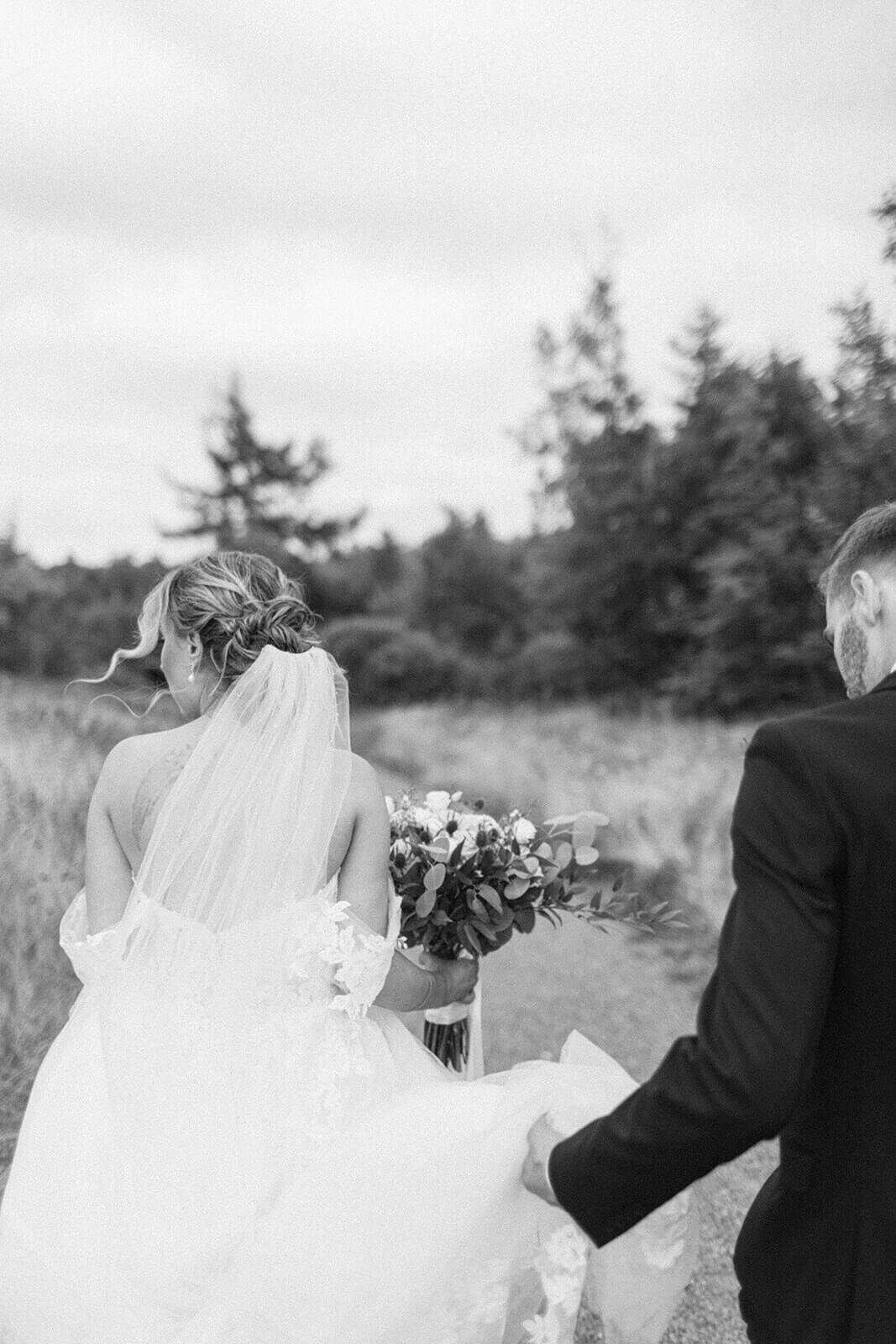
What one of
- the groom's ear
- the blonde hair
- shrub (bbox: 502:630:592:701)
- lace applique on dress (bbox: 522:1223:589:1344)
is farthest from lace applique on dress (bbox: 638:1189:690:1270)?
shrub (bbox: 502:630:592:701)

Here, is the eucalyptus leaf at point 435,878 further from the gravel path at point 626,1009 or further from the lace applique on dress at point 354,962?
the gravel path at point 626,1009

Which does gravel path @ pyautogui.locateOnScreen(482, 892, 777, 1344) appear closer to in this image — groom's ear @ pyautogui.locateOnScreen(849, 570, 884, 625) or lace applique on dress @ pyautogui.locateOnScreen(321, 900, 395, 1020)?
lace applique on dress @ pyautogui.locateOnScreen(321, 900, 395, 1020)

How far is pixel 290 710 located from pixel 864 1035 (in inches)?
59.0

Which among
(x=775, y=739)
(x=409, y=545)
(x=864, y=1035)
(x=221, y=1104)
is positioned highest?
(x=409, y=545)

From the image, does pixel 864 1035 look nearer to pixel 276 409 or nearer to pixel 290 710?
pixel 290 710

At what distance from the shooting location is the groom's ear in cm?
157

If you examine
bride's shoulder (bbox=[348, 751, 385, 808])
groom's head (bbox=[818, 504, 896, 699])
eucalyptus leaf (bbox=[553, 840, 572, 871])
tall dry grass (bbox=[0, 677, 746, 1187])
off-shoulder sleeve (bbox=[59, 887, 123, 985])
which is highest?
groom's head (bbox=[818, 504, 896, 699])

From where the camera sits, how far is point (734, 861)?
1.44 metres

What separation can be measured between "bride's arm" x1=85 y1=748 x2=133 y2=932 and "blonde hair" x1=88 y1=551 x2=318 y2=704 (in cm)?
32

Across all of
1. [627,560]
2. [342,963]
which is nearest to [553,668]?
[627,560]

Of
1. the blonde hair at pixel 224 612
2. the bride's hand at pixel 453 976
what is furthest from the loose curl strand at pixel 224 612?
the bride's hand at pixel 453 976

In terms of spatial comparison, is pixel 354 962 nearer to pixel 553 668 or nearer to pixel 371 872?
pixel 371 872

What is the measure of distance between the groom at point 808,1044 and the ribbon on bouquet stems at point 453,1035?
5.00ft

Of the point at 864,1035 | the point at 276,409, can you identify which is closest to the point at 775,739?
the point at 864,1035
